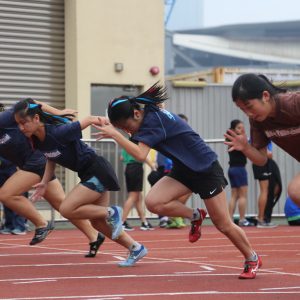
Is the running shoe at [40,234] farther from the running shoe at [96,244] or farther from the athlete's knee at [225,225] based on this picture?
the athlete's knee at [225,225]

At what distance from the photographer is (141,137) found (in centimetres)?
970

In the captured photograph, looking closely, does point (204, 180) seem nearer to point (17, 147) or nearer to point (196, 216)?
point (196, 216)

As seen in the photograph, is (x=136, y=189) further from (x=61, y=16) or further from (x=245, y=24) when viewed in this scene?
(x=245, y=24)

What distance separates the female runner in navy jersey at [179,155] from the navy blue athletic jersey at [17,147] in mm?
3126

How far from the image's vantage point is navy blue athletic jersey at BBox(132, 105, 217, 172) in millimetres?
9820

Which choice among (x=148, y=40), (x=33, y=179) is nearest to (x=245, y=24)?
(x=148, y=40)

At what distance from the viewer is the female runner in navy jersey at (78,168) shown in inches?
434

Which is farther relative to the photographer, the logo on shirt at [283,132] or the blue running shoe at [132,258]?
the blue running shoe at [132,258]

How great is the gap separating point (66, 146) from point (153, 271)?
165 centimetres

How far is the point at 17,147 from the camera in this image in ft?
43.0

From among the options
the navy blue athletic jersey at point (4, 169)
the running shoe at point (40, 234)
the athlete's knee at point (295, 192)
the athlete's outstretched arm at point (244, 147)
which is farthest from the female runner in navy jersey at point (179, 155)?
the navy blue athletic jersey at point (4, 169)

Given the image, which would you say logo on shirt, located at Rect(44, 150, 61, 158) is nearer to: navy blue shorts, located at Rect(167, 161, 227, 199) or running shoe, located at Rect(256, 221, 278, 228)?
navy blue shorts, located at Rect(167, 161, 227, 199)

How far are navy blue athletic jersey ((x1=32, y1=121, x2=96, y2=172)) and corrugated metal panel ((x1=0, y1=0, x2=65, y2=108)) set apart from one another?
414 inches

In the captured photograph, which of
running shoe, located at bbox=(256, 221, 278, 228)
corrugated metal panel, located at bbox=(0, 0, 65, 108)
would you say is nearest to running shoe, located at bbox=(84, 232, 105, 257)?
running shoe, located at bbox=(256, 221, 278, 228)
